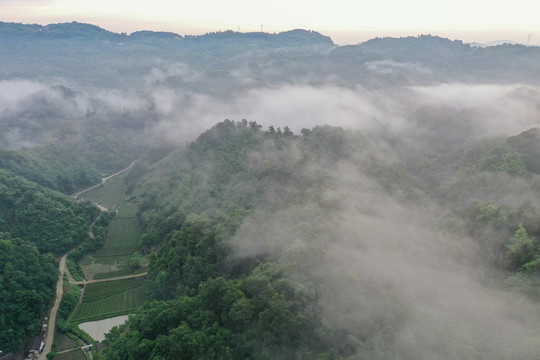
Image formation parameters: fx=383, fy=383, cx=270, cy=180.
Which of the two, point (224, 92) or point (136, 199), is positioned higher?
point (224, 92)

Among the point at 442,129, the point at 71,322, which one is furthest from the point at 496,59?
the point at 71,322

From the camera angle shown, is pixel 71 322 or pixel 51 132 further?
pixel 51 132

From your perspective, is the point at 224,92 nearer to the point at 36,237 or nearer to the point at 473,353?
the point at 36,237

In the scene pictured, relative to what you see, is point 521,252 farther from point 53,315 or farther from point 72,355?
point 53,315

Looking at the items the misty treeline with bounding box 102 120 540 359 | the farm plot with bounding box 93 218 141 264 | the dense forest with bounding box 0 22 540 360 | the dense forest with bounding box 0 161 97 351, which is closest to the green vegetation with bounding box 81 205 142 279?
the farm plot with bounding box 93 218 141 264

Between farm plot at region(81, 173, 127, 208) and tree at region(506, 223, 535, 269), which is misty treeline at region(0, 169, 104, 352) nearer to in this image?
farm plot at region(81, 173, 127, 208)

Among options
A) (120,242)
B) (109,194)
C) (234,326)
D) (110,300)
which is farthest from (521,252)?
(109,194)
